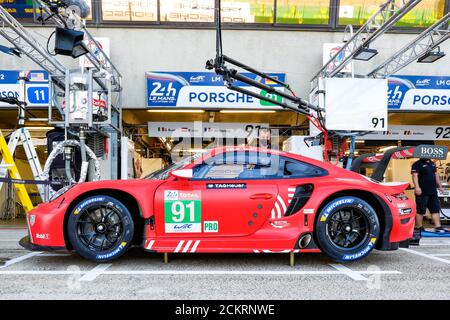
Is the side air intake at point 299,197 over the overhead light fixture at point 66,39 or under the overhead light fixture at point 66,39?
under

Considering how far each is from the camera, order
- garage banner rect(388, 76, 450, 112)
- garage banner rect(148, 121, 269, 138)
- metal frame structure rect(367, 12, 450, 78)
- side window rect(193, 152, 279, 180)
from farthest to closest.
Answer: garage banner rect(148, 121, 269, 138) < garage banner rect(388, 76, 450, 112) < metal frame structure rect(367, 12, 450, 78) < side window rect(193, 152, 279, 180)

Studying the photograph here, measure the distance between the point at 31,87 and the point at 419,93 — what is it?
8.82 metres

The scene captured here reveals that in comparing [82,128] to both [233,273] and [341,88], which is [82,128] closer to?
[233,273]

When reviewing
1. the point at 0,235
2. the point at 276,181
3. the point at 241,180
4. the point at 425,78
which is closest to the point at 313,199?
the point at 276,181

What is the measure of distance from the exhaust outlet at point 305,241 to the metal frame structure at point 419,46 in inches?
175

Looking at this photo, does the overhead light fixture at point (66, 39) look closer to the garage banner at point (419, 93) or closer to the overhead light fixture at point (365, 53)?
the overhead light fixture at point (365, 53)

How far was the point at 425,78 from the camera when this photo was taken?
30.2ft

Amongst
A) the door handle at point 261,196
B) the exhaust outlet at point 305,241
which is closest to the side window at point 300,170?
the door handle at point 261,196

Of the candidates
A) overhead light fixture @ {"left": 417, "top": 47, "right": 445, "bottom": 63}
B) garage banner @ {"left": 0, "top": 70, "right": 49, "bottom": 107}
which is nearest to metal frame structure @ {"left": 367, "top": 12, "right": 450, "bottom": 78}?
overhead light fixture @ {"left": 417, "top": 47, "right": 445, "bottom": 63}

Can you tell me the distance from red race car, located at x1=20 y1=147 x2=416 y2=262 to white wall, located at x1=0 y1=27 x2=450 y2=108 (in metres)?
5.62

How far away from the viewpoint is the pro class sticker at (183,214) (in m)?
4.02

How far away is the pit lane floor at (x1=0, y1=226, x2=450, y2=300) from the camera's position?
3.15m

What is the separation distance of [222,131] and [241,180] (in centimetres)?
594

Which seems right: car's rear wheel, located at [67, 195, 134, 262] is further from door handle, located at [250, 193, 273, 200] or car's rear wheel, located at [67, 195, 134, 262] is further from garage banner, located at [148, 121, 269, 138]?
garage banner, located at [148, 121, 269, 138]
